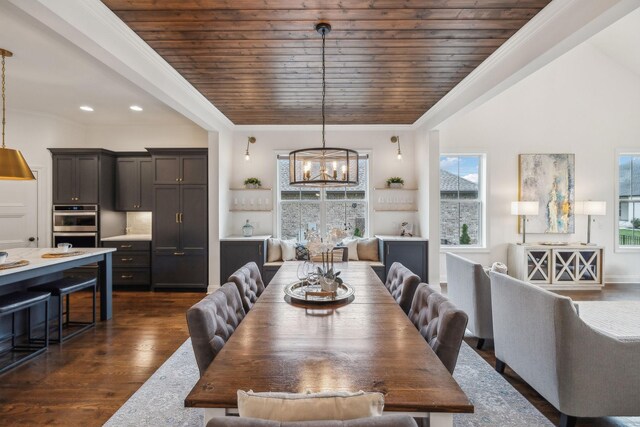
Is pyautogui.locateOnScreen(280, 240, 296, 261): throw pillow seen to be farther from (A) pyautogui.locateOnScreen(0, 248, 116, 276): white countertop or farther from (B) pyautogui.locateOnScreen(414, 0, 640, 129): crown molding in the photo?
(B) pyautogui.locateOnScreen(414, 0, 640, 129): crown molding

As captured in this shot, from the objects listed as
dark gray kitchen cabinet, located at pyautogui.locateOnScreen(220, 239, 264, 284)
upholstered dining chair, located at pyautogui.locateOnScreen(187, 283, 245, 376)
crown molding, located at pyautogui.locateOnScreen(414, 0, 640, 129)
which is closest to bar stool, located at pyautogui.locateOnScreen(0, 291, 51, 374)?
upholstered dining chair, located at pyautogui.locateOnScreen(187, 283, 245, 376)

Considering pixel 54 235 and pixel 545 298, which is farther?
pixel 54 235

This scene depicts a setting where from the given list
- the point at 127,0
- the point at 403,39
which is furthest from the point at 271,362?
the point at 403,39

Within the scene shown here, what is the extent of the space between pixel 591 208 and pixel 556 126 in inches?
60.6

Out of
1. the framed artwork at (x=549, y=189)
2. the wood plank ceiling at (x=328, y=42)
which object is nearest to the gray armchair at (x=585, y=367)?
the wood plank ceiling at (x=328, y=42)

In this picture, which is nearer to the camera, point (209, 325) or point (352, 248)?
point (209, 325)

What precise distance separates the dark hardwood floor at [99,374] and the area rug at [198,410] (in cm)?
10

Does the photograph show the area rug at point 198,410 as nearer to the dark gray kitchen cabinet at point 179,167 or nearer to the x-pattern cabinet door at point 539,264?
the dark gray kitchen cabinet at point 179,167

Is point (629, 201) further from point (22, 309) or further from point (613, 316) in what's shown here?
point (22, 309)

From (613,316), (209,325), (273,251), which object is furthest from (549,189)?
(209,325)

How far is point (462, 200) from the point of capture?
5.71 metres

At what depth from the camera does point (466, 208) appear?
5.72 m

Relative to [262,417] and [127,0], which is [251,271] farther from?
[127,0]

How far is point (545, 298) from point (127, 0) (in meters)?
3.37
